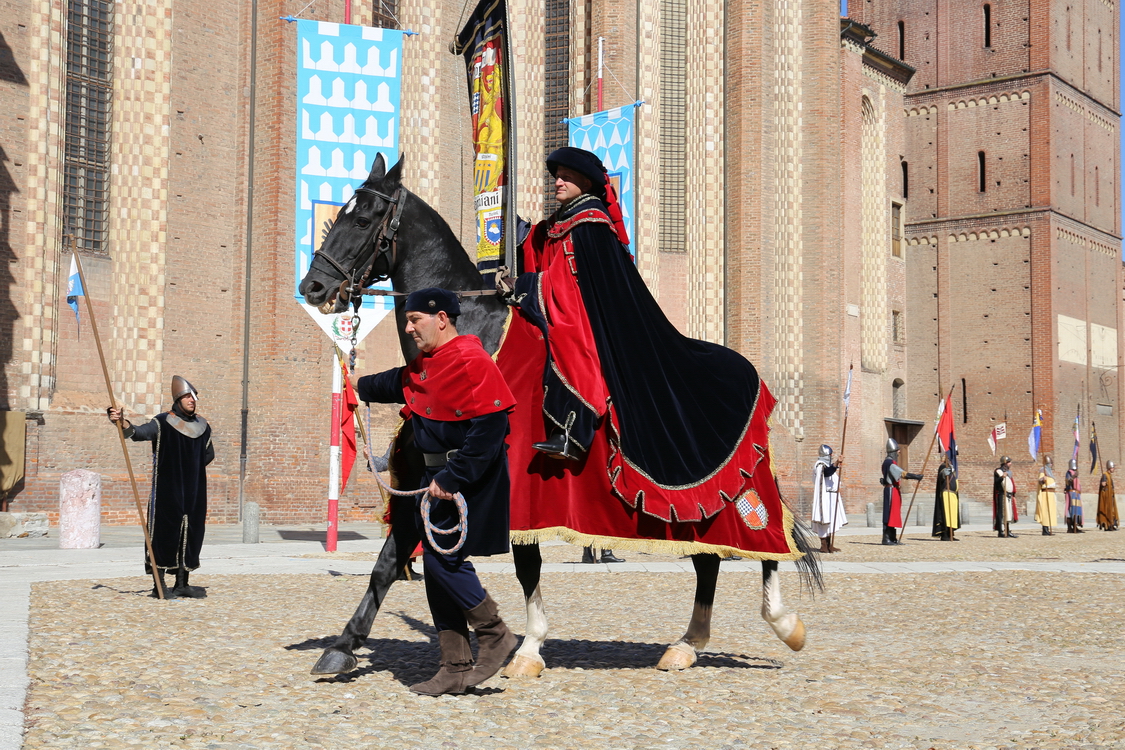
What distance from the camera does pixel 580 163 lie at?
669 centimetres

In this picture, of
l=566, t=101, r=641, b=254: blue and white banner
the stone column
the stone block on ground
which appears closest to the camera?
the stone column

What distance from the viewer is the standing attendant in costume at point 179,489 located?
33.7 feet

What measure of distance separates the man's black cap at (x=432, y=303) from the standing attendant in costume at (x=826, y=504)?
48.0 ft

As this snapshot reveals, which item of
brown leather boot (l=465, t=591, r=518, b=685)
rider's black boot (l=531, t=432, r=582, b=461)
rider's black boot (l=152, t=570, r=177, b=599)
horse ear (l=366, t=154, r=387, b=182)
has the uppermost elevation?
horse ear (l=366, t=154, r=387, b=182)

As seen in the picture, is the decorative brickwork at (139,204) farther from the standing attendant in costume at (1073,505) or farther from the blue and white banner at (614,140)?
the standing attendant in costume at (1073,505)

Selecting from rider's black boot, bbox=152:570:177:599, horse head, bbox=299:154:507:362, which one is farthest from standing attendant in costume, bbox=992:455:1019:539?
horse head, bbox=299:154:507:362

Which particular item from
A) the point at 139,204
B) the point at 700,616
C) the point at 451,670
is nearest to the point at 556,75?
the point at 139,204

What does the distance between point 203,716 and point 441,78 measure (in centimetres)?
2377

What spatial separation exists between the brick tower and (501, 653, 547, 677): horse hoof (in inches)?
1718

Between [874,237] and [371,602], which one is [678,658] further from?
[874,237]

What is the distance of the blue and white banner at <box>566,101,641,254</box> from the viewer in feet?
69.6

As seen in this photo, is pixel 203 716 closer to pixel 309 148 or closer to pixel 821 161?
pixel 309 148

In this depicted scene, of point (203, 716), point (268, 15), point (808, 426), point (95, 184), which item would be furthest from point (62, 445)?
point (808, 426)

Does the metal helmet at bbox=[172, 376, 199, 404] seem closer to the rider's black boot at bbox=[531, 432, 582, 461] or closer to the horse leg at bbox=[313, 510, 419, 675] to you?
the horse leg at bbox=[313, 510, 419, 675]
